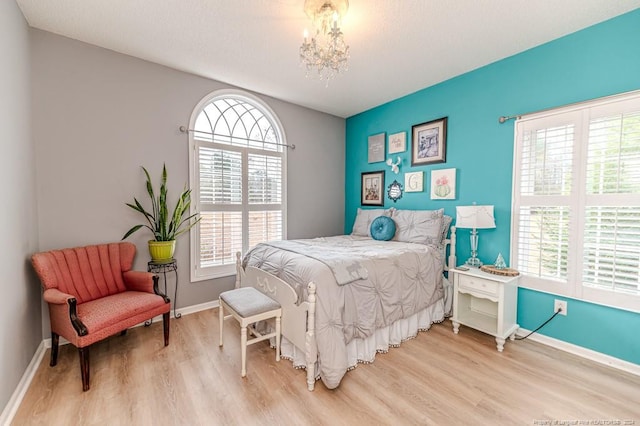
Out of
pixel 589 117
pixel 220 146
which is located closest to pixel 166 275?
pixel 220 146

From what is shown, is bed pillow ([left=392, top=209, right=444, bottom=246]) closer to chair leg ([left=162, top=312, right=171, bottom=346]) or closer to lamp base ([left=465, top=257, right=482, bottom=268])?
lamp base ([left=465, top=257, right=482, bottom=268])

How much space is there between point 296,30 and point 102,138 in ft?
6.97

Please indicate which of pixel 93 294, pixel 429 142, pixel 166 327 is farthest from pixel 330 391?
pixel 429 142

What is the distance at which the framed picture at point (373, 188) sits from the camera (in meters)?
4.00

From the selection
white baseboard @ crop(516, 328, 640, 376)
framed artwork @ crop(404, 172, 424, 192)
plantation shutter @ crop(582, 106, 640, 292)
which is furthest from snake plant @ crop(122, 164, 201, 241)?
plantation shutter @ crop(582, 106, 640, 292)

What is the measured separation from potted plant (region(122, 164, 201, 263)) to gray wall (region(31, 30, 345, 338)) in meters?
0.11

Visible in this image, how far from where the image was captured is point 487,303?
2.80 metres

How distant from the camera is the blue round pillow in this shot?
3229 millimetres

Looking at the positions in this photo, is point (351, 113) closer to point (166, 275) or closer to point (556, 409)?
point (166, 275)

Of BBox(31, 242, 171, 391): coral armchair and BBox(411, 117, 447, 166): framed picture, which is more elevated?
BBox(411, 117, 447, 166): framed picture

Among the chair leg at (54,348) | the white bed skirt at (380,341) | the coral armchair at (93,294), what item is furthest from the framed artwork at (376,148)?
the chair leg at (54,348)

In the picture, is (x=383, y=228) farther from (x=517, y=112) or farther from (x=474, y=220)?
(x=517, y=112)

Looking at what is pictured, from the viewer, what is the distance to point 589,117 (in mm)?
2168

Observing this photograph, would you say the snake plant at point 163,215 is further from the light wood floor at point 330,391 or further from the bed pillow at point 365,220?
the bed pillow at point 365,220
